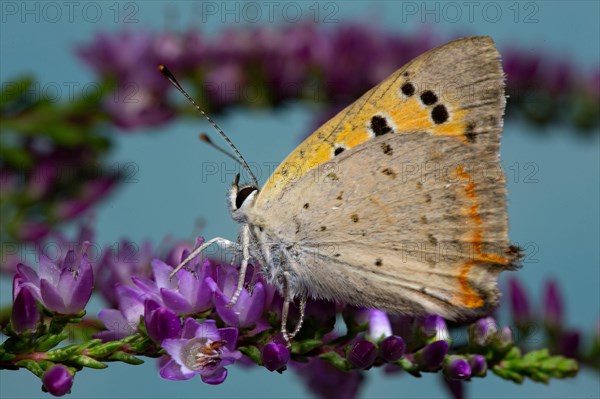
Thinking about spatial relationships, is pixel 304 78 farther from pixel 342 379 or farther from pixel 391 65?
pixel 342 379

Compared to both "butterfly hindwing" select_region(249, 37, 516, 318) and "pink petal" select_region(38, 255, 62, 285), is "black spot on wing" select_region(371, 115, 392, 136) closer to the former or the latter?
"butterfly hindwing" select_region(249, 37, 516, 318)

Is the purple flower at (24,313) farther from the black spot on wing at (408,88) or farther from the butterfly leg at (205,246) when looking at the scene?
the black spot on wing at (408,88)

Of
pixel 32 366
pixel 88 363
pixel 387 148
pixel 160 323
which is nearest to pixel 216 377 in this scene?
Answer: pixel 160 323

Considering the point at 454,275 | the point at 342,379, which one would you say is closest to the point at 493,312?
the point at 454,275

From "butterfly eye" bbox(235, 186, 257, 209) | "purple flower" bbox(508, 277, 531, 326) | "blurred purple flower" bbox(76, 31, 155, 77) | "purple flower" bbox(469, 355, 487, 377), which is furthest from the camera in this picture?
Answer: "blurred purple flower" bbox(76, 31, 155, 77)

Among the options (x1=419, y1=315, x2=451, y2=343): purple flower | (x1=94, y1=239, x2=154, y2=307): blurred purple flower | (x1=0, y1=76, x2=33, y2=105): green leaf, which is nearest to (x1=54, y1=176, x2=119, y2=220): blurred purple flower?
(x1=0, y1=76, x2=33, y2=105): green leaf

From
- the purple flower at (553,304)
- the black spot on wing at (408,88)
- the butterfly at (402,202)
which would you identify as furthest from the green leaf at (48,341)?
the purple flower at (553,304)

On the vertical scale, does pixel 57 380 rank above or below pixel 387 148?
below

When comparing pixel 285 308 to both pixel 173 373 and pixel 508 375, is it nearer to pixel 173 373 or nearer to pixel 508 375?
pixel 173 373
